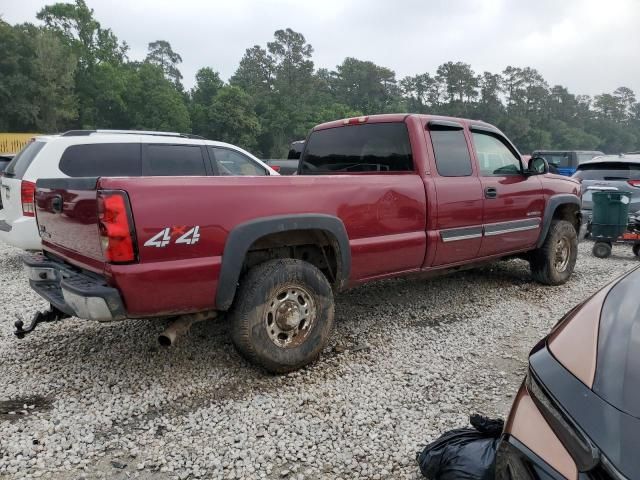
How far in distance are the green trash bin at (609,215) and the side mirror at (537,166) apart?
3.10 m

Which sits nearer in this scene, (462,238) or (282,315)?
(282,315)

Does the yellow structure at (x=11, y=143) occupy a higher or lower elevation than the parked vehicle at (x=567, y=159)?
higher

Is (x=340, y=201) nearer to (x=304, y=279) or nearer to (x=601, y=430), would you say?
(x=304, y=279)

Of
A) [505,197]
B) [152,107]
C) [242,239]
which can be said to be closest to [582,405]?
[242,239]

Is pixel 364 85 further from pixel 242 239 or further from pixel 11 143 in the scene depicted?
pixel 242 239

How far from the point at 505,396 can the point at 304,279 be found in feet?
5.04

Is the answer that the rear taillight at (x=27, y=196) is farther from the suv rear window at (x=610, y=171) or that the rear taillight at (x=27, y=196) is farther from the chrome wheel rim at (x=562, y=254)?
the suv rear window at (x=610, y=171)

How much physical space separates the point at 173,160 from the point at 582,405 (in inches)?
241

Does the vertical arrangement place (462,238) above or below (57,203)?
below

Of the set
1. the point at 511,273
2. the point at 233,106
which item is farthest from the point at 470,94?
the point at 511,273

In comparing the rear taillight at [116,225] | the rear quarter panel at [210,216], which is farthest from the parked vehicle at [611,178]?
the rear taillight at [116,225]

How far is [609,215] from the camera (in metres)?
7.71

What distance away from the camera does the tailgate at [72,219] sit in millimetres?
2740

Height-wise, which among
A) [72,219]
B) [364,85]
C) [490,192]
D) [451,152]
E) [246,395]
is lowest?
[246,395]
